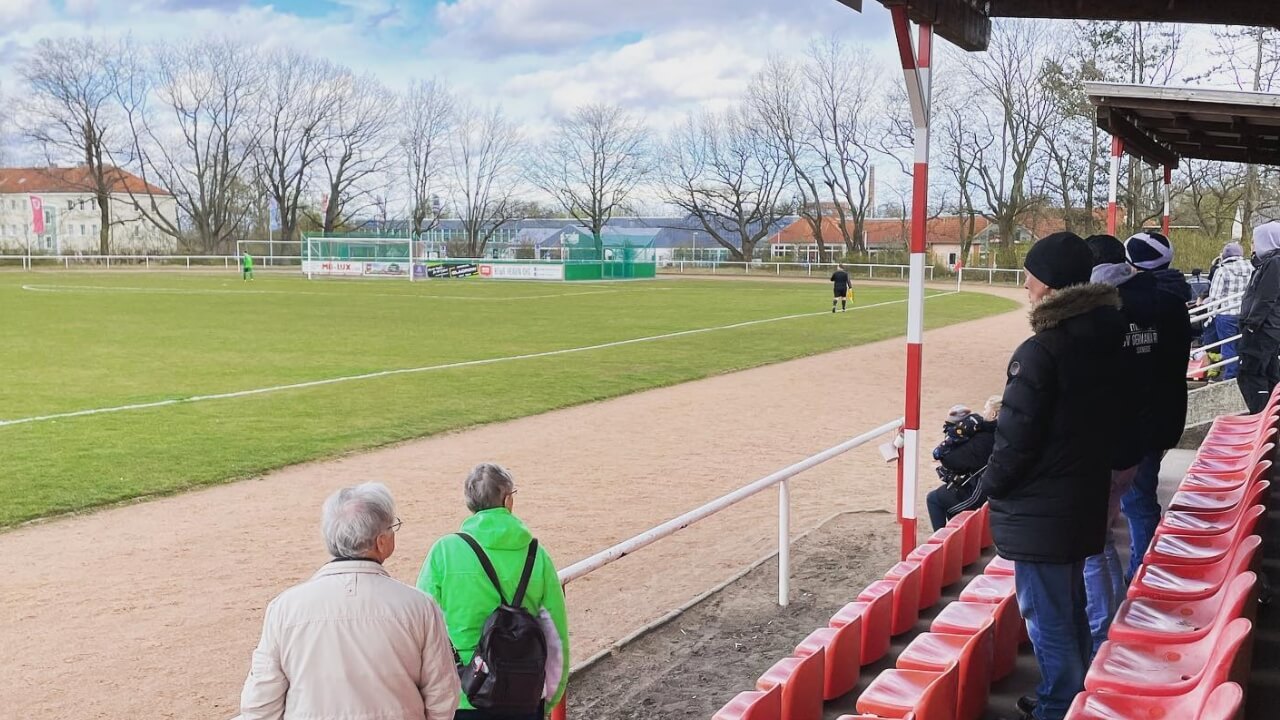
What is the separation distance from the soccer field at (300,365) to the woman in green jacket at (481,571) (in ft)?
21.6

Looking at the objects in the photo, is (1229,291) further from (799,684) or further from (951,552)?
(799,684)

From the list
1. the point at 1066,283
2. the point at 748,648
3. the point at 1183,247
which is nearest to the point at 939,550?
the point at 748,648

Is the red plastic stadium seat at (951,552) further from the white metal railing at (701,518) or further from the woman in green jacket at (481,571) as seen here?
the woman in green jacket at (481,571)

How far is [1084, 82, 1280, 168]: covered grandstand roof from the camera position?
8.48 metres

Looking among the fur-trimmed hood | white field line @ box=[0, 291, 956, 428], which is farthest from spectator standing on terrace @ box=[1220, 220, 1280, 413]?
white field line @ box=[0, 291, 956, 428]

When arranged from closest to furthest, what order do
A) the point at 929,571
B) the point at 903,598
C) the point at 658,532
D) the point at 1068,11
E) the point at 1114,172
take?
the point at 658,532 < the point at 903,598 < the point at 929,571 < the point at 1068,11 < the point at 1114,172

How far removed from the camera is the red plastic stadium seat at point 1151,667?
3.17 meters

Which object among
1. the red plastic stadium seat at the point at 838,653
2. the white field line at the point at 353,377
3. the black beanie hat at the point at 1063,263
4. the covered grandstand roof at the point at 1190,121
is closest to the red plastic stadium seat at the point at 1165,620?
the red plastic stadium seat at the point at 838,653

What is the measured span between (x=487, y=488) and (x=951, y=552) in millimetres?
3345

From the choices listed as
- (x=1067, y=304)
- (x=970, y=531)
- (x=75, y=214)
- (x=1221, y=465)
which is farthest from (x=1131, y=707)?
(x=75, y=214)

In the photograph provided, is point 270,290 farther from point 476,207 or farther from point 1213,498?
point 476,207

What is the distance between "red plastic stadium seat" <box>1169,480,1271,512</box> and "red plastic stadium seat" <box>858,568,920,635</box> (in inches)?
55.8

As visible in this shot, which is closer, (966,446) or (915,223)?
(966,446)

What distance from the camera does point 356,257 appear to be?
59.9 metres
